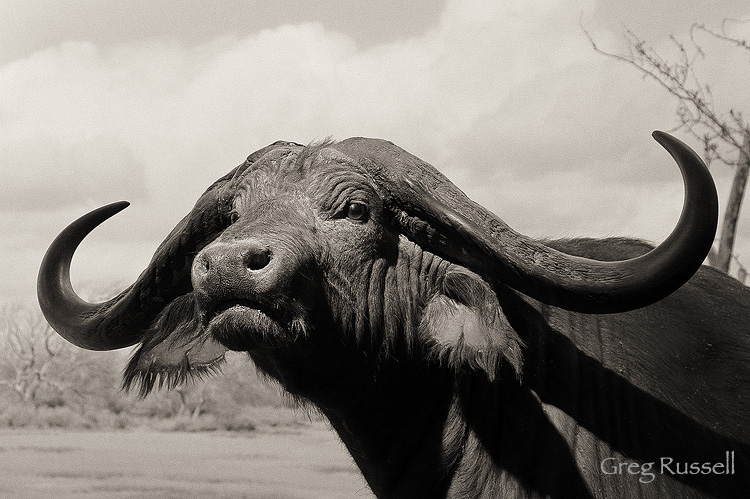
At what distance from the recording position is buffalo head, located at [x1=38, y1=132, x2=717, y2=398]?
3488 millimetres

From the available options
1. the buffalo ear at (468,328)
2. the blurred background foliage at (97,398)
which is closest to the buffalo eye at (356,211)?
the buffalo ear at (468,328)

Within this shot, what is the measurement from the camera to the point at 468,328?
3.84 m

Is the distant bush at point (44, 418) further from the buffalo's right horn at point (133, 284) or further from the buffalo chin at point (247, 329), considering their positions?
the buffalo chin at point (247, 329)

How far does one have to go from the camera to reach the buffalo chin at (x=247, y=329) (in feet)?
11.4

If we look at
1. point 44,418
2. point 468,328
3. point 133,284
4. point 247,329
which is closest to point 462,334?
point 468,328

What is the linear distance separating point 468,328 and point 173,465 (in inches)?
562

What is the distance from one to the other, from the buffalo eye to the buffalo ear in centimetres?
47

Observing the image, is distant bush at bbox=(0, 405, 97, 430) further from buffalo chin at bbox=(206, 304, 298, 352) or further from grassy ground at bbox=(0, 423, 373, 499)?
buffalo chin at bbox=(206, 304, 298, 352)

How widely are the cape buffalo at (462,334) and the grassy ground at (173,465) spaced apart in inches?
285

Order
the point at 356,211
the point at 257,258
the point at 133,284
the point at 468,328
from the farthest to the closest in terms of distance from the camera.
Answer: the point at 133,284 → the point at 356,211 → the point at 468,328 → the point at 257,258

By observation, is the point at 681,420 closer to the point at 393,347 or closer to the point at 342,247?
the point at 393,347
